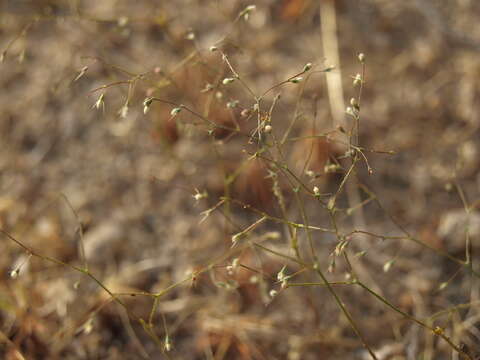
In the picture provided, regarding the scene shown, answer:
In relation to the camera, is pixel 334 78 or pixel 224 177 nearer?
pixel 224 177

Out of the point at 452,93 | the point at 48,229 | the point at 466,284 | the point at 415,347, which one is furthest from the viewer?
the point at 452,93

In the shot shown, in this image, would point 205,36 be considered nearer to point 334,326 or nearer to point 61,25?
point 61,25

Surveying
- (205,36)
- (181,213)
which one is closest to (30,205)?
(181,213)

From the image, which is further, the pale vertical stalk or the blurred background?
the pale vertical stalk

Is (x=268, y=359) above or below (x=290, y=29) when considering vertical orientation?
below

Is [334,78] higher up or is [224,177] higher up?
[224,177]

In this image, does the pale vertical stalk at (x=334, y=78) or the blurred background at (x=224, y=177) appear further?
the pale vertical stalk at (x=334, y=78)

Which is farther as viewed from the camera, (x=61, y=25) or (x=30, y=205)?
(x=61, y=25)

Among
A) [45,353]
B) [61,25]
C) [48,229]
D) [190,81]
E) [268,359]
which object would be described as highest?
[61,25]
